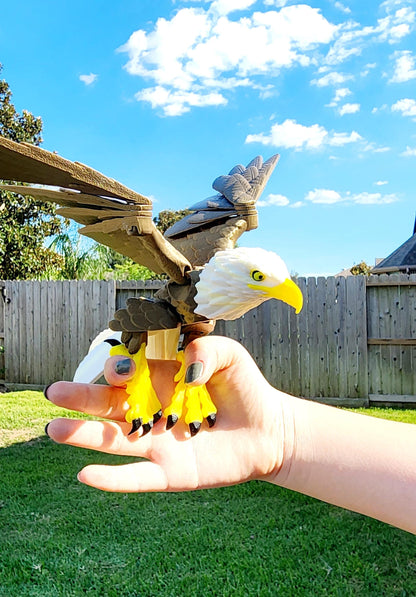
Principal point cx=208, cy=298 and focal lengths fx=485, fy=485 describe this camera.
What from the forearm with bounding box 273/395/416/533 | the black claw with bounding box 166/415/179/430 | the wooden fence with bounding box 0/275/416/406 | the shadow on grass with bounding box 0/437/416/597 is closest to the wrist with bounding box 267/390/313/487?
the forearm with bounding box 273/395/416/533

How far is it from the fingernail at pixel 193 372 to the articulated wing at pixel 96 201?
0.92 feet

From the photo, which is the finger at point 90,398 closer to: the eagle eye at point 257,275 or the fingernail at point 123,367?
the fingernail at point 123,367

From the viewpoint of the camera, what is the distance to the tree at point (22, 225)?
926cm

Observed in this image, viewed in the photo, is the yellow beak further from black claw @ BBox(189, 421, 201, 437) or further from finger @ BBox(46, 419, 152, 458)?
finger @ BBox(46, 419, 152, 458)

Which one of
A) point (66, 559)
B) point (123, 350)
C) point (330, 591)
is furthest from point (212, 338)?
point (66, 559)

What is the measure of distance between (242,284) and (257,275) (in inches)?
2.0

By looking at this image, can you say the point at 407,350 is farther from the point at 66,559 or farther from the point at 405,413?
the point at 66,559

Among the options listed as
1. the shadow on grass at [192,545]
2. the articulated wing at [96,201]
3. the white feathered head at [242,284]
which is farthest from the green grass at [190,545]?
the articulated wing at [96,201]

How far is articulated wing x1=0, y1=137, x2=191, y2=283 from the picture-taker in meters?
1.21

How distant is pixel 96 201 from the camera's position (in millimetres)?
1352

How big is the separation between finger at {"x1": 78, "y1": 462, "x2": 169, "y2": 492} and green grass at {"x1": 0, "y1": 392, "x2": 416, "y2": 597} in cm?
130

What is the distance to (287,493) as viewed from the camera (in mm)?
3398

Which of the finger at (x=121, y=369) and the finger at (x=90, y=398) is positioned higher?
the finger at (x=121, y=369)

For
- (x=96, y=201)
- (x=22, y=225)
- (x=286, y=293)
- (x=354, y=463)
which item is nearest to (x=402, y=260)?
(x=22, y=225)
